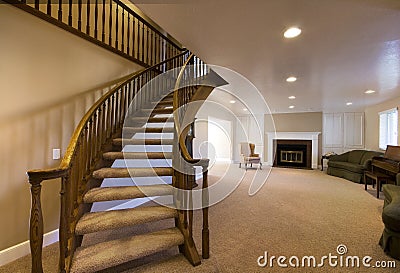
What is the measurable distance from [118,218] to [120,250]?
29cm

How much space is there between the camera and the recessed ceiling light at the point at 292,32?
2336 mm

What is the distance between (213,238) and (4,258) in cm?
206

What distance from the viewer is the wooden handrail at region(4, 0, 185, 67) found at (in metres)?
2.55

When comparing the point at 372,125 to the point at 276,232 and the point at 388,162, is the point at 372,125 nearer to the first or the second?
the point at 388,162

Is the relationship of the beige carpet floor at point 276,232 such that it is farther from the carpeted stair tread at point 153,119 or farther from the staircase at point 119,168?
the carpeted stair tread at point 153,119

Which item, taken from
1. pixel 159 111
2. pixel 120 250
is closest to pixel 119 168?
pixel 120 250

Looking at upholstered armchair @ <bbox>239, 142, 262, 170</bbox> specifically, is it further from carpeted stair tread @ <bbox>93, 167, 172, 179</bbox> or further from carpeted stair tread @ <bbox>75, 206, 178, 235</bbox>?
carpeted stair tread @ <bbox>75, 206, 178, 235</bbox>

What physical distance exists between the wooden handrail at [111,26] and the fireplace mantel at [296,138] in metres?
5.66

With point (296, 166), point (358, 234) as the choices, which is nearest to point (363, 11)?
point (358, 234)

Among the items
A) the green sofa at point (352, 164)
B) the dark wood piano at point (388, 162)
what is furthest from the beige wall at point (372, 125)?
the dark wood piano at point (388, 162)

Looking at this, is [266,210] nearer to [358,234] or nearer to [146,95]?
[358,234]

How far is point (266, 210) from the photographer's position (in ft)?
12.0

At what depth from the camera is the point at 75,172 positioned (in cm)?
211

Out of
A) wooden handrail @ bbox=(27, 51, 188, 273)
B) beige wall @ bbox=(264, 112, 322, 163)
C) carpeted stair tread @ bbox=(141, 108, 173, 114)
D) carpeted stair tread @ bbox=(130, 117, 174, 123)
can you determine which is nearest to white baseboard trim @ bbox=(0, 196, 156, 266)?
wooden handrail @ bbox=(27, 51, 188, 273)
